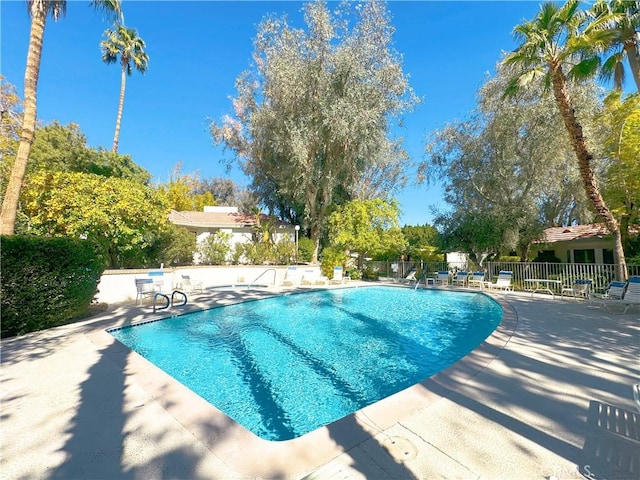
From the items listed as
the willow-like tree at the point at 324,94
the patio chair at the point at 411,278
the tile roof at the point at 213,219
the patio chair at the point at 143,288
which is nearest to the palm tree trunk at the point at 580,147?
the patio chair at the point at 411,278

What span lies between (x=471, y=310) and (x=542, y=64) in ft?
33.4

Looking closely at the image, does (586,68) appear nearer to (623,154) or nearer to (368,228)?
(623,154)

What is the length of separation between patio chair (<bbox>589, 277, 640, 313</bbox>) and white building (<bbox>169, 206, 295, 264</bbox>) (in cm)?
1906

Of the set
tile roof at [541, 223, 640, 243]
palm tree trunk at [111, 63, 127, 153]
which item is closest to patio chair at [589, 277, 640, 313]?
tile roof at [541, 223, 640, 243]

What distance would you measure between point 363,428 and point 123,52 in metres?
29.3

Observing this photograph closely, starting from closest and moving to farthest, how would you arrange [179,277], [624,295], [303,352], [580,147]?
[303,352] → [624,295] → [580,147] → [179,277]

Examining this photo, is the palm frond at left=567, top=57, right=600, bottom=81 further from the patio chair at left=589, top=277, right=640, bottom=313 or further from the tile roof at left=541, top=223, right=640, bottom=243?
the tile roof at left=541, top=223, right=640, bottom=243

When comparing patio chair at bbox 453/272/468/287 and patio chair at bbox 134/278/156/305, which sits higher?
patio chair at bbox 453/272/468/287

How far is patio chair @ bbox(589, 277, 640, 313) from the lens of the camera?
863cm

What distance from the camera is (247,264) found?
19.4 metres

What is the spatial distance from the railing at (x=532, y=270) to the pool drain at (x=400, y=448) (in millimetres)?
13837

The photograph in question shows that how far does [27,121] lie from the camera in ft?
27.0

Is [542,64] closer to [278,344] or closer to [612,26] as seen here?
[612,26]

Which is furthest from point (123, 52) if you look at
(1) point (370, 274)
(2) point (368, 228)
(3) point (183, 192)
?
(1) point (370, 274)
